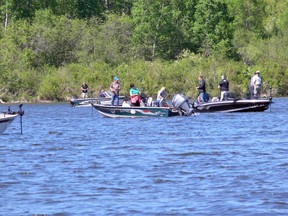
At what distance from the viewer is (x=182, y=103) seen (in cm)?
4234

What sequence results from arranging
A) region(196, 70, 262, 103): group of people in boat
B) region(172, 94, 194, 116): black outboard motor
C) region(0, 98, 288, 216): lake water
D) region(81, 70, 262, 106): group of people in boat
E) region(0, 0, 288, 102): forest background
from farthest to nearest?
region(0, 0, 288, 102): forest background
region(196, 70, 262, 103): group of people in boat
region(81, 70, 262, 106): group of people in boat
region(172, 94, 194, 116): black outboard motor
region(0, 98, 288, 216): lake water

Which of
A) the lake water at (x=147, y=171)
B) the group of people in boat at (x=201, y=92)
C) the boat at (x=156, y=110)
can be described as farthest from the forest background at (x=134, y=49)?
the lake water at (x=147, y=171)

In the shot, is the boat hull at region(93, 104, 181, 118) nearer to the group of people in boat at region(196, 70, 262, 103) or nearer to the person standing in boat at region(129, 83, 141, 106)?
the person standing in boat at region(129, 83, 141, 106)

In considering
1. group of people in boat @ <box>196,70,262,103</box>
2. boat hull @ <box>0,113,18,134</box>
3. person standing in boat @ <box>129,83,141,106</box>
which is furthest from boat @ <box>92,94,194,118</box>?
boat hull @ <box>0,113,18,134</box>

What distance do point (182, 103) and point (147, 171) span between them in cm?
2107

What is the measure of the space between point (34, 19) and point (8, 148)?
69.4 meters

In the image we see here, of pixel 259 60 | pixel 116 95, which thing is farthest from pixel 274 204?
pixel 259 60

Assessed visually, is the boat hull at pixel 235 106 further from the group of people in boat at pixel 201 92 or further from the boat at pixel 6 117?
the boat at pixel 6 117

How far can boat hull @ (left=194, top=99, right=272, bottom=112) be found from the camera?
4528 cm

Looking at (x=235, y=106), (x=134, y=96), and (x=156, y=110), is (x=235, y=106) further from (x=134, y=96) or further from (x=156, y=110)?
(x=134, y=96)

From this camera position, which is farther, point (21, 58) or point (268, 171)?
point (21, 58)

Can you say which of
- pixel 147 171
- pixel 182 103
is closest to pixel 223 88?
pixel 182 103

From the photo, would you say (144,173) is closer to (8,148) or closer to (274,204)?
(274,204)

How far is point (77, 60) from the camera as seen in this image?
293 ft
